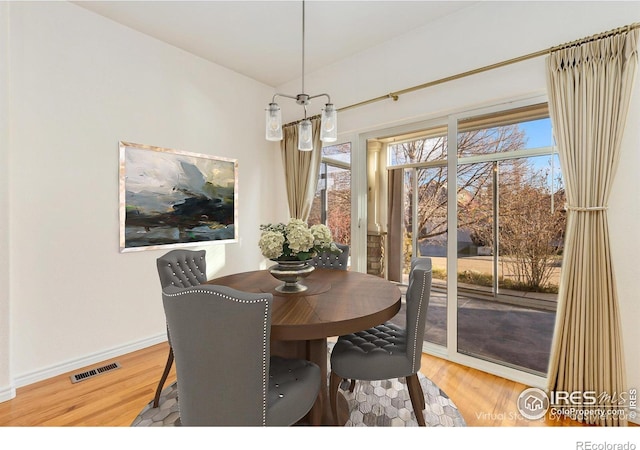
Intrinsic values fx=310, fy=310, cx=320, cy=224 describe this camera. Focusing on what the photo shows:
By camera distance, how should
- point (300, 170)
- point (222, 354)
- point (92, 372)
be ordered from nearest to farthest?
point (222, 354) < point (92, 372) < point (300, 170)

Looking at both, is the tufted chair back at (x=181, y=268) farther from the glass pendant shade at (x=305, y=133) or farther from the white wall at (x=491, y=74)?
the white wall at (x=491, y=74)

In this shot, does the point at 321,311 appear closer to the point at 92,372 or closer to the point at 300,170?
the point at 92,372

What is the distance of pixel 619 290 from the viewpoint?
1988 mm

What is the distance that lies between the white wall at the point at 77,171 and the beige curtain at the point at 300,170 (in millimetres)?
1085

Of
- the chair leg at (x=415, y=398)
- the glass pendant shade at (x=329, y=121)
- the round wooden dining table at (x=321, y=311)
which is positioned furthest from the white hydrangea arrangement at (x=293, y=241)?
the chair leg at (x=415, y=398)

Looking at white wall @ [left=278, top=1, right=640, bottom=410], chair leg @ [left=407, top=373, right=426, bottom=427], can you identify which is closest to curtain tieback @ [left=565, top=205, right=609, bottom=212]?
white wall @ [left=278, top=1, right=640, bottom=410]

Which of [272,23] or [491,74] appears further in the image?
[272,23]

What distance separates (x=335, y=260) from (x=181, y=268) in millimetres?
1391

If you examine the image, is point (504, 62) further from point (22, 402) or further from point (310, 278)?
point (22, 402)

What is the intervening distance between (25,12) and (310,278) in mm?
2944

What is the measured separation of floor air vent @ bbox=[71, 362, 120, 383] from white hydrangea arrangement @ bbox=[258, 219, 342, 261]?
1.92 meters

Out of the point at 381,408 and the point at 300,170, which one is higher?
the point at 300,170

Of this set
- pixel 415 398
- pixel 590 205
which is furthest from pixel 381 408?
pixel 590 205

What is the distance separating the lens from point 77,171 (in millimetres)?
2596
